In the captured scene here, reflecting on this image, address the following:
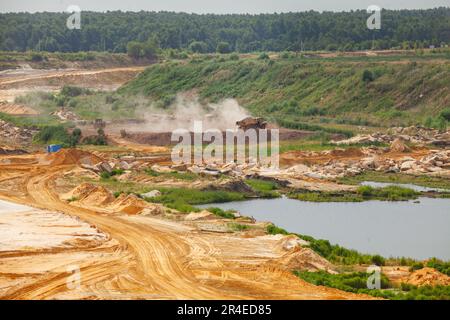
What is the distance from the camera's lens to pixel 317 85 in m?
67.2

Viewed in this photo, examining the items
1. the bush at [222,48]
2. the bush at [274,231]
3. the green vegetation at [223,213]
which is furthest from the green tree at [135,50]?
the bush at [274,231]

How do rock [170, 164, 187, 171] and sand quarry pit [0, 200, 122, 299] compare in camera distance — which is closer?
sand quarry pit [0, 200, 122, 299]

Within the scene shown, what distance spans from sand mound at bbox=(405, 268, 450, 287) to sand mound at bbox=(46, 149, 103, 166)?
22216 millimetres

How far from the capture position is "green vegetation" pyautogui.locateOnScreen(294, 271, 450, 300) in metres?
19.5

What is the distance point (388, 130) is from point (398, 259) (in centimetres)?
2887

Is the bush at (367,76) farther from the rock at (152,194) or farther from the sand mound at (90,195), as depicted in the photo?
the sand mound at (90,195)

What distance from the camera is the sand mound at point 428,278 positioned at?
20688 mm

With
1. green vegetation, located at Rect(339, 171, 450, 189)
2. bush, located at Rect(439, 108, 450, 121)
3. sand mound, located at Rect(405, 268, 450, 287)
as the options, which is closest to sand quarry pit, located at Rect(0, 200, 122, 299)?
sand mound, located at Rect(405, 268, 450, 287)

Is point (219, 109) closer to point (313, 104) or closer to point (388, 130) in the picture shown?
point (313, 104)

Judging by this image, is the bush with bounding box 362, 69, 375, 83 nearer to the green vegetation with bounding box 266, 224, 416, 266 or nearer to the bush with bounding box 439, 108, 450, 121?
the bush with bounding box 439, 108, 450, 121

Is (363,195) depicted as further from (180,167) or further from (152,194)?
(180,167)

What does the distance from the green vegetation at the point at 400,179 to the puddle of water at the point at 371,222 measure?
3.57 metres

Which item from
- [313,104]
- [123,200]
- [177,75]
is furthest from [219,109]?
[123,200]

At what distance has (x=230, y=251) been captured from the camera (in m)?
23.9
